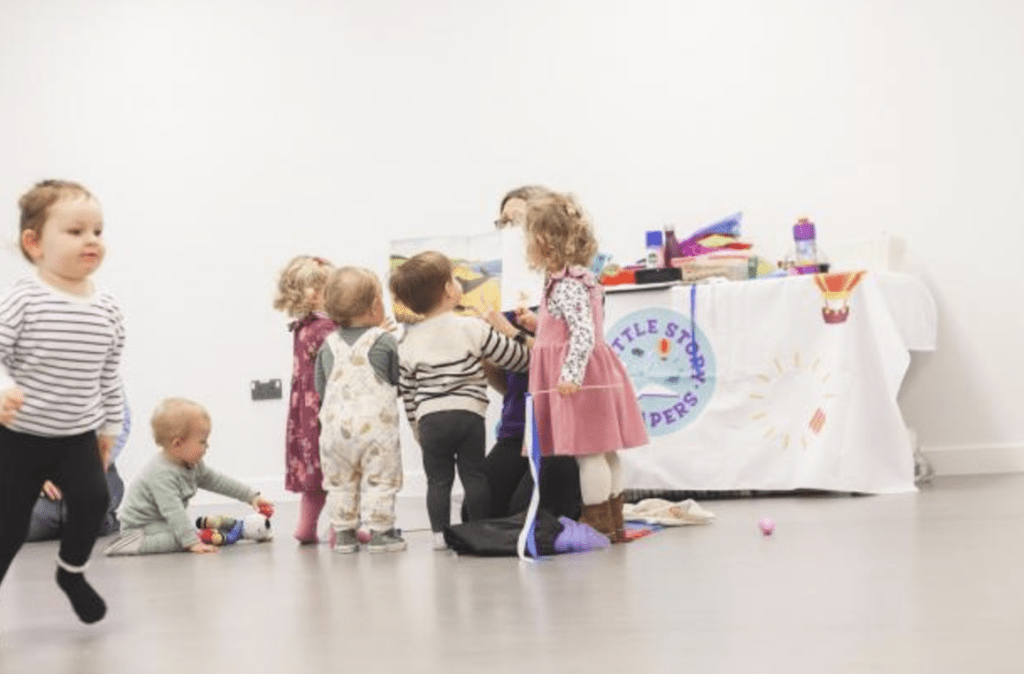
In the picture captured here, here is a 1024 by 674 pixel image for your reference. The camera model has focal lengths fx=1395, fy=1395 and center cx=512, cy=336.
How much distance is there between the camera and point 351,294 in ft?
14.3

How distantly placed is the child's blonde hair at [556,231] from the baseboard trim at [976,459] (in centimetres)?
253

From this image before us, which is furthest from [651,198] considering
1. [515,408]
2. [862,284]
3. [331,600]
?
[331,600]

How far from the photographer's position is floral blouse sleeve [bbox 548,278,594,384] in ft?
13.0

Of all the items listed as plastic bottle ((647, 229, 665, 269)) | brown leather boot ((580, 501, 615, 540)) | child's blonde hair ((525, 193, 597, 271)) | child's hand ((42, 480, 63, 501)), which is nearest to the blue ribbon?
brown leather boot ((580, 501, 615, 540))

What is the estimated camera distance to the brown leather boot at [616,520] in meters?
4.03

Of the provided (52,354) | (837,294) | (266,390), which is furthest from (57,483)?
(266,390)

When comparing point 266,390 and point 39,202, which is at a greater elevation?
point 39,202

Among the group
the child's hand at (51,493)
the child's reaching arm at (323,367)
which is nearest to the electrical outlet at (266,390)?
the child's hand at (51,493)

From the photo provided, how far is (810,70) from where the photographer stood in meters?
6.19

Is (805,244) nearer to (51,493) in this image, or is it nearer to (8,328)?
(51,493)

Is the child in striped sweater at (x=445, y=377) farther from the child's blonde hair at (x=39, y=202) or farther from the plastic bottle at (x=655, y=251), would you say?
the plastic bottle at (x=655, y=251)

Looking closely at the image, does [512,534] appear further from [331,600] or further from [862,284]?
[862,284]

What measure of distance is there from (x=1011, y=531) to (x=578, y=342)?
126cm

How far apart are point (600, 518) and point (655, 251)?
6.37 ft
